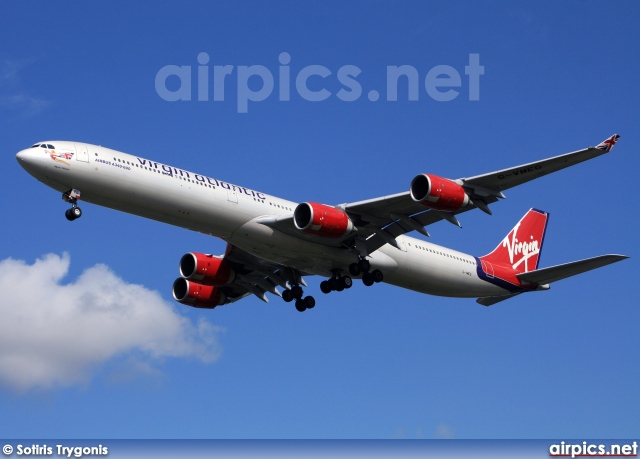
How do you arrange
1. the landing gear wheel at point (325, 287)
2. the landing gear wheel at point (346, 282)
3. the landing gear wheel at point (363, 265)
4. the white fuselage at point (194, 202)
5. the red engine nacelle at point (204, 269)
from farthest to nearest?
the red engine nacelle at point (204, 269), the landing gear wheel at point (325, 287), the landing gear wheel at point (346, 282), the landing gear wheel at point (363, 265), the white fuselage at point (194, 202)

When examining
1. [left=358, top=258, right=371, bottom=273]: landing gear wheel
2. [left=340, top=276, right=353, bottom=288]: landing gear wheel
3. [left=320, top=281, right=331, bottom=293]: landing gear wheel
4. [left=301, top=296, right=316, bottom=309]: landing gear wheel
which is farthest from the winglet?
[left=301, top=296, right=316, bottom=309]: landing gear wheel

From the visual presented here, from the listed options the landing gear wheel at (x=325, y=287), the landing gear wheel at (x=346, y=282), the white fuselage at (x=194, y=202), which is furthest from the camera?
the landing gear wheel at (x=325, y=287)

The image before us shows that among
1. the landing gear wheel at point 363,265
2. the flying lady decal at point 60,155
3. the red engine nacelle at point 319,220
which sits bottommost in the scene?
the landing gear wheel at point 363,265

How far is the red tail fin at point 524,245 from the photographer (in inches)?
2122

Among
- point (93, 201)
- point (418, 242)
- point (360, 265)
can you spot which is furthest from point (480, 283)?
point (93, 201)

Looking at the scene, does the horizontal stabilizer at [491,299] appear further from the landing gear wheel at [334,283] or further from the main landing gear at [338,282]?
the landing gear wheel at [334,283]

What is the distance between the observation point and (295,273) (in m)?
49.8

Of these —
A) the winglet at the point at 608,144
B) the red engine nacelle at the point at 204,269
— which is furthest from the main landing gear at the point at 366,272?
the winglet at the point at 608,144

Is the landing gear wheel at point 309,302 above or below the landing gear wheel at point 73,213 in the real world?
below

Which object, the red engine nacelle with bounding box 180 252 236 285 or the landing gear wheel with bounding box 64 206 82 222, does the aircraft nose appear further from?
the red engine nacelle with bounding box 180 252 236 285

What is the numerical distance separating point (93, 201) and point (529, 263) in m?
25.6

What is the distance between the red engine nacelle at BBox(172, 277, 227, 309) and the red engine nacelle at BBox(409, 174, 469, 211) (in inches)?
591

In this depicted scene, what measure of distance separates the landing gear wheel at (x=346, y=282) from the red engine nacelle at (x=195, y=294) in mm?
8413

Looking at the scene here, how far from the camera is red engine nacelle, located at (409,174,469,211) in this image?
4059 cm
